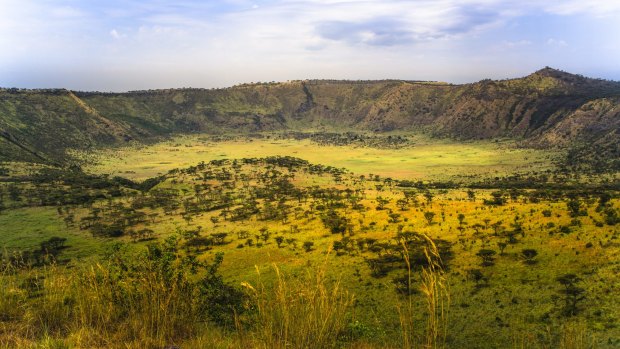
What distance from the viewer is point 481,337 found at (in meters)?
24.9

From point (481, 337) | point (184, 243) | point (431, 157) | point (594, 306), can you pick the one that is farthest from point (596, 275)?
point (431, 157)

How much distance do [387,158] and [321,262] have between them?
12223 centimetres

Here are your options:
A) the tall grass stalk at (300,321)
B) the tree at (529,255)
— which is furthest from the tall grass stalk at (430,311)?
the tree at (529,255)

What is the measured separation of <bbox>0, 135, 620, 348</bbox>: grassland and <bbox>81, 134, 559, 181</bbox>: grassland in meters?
19.9

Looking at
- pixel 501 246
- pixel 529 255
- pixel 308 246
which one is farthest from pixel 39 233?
pixel 529 255

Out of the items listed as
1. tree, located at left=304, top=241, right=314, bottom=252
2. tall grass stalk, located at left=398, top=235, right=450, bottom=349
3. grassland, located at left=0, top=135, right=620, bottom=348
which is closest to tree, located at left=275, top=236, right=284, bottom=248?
grassland, located at left=0, top=135, right=620, bottom=348

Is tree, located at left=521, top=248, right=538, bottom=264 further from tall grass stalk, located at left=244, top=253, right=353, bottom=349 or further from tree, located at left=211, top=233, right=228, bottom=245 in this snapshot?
tree, located at left=211, top=233, right=228, bottom=245

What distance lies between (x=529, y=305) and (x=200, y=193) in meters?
77.3

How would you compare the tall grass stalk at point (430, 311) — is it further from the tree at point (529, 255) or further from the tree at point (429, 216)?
the tree at point (429, 216)

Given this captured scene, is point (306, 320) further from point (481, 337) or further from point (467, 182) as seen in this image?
point (467, 182)

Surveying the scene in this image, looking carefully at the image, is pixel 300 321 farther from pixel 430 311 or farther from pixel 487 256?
pixel 487 256

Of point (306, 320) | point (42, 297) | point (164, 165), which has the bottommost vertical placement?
point (164, 165)

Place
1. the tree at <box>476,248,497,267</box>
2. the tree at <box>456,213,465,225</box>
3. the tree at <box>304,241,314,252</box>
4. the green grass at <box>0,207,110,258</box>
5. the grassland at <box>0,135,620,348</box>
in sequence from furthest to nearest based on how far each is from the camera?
the green grass at <box>0,207,110,258</box> → the tree at <box>304,241,314,252</box> → the tree at <box>456,213,465,225</box> → the tree at <box>476,248,497,267</box> → the grassland at <box>0,135,620,348</box>

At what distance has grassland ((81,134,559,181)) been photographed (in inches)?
4806
